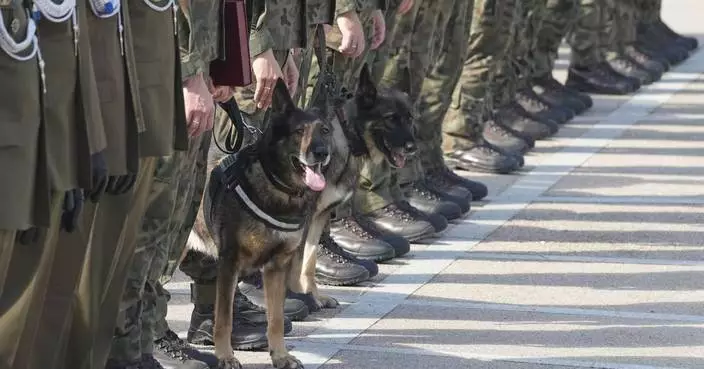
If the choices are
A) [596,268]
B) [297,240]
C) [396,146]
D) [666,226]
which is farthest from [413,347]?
[666,226]

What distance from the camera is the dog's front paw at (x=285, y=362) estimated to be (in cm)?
564

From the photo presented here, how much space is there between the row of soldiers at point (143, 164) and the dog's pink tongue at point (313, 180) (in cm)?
33

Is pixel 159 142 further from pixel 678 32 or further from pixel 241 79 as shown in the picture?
pixel 678 32

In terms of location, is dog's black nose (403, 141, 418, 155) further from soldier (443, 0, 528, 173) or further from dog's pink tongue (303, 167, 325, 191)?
soldier (443, 0, 528, 173)

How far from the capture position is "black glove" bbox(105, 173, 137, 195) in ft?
14.6

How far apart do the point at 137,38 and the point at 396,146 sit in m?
2.66

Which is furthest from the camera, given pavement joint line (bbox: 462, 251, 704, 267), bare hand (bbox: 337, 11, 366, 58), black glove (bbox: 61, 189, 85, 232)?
pavement joint line (bbox: 462, 251, 704, 267)

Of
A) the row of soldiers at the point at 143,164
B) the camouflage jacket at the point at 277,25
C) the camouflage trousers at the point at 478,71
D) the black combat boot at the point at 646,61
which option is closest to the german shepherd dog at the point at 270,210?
the row of soldiers at the point at 143,164

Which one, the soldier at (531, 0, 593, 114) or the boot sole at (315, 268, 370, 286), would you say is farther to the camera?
the soldier at (531, 0, 593, 114)

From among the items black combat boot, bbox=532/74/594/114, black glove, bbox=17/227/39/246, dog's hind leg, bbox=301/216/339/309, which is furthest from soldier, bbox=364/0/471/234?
black glove, bbox=17/227/39/246

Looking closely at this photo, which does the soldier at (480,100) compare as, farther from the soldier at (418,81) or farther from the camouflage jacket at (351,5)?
the camouflage jacket at (351,5)

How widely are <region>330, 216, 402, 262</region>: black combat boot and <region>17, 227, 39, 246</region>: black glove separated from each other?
3311mm

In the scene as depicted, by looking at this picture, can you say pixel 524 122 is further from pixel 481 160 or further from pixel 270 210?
pixel 270 210

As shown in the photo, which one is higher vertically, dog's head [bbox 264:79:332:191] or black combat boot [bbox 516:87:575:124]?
dog's head [bbox 264:79:332:191]
